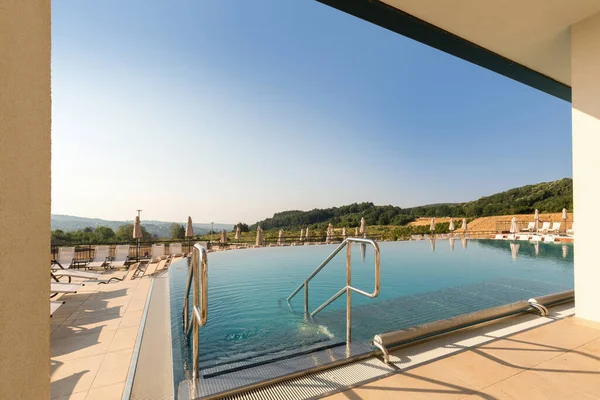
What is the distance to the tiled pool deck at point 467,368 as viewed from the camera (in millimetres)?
1764

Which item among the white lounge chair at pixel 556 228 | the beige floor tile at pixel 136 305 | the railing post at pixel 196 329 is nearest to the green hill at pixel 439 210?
the white lounge chair at pixel 556 228

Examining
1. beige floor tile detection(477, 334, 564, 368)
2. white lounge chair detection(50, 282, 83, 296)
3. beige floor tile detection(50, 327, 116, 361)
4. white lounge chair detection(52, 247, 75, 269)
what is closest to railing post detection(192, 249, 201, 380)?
beige floor tile detection(50, 327, 116, 361)

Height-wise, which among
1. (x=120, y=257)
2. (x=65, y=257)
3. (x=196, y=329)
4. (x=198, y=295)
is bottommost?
(x=120, y=257)

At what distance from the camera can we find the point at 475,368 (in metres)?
2.01

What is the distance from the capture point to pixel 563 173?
86.2 feet

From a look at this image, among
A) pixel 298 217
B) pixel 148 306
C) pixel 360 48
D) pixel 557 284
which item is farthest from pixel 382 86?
pixel 298 217

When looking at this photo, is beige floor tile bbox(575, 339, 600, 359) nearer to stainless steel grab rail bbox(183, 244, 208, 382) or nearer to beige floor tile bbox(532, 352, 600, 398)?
beige floor tile bbox(532, 352, 600, 398)

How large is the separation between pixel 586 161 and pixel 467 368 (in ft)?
8.50

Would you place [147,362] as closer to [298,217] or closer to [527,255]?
[527,255]

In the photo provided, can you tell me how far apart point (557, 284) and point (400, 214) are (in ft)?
78.2

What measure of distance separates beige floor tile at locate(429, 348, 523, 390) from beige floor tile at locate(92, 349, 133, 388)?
2471mm

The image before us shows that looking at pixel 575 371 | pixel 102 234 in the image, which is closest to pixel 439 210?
pixel 102 234

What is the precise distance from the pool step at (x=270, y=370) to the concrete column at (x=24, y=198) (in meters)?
1.15

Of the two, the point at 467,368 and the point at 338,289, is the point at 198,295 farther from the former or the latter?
the point at 338,289
